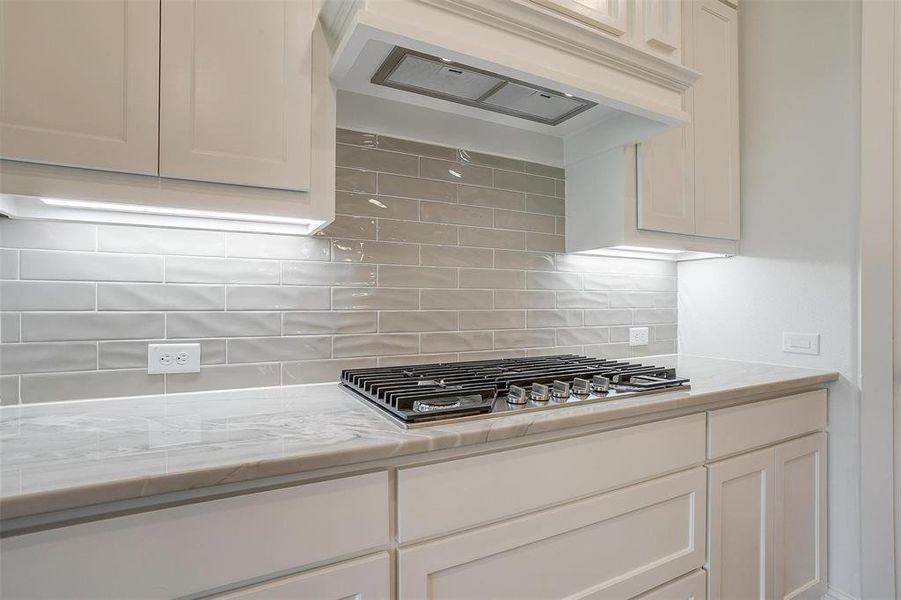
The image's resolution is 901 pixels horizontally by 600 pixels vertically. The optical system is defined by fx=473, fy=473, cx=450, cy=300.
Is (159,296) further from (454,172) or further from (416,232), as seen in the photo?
(454,172)

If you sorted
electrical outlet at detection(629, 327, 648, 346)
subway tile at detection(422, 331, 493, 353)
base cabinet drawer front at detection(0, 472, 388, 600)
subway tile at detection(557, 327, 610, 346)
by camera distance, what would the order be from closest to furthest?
base cabinet drawer front at detection(0, 472, 388, 600) → subway tile at detection(422, 331, 493, 353) → subway tile at detection(557, 327, 610, 346) → electrical outlet at detection(629, 327, 648, 346)

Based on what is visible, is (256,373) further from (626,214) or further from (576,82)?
(626,214)

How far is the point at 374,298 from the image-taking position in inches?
64.3

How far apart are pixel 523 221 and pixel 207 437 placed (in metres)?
1.41

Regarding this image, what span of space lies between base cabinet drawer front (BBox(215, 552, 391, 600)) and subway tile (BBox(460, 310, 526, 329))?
100 cm

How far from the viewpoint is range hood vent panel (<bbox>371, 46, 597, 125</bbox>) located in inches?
51.9

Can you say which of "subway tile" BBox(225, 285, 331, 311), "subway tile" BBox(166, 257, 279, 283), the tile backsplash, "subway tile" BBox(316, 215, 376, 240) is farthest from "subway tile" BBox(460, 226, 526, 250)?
"subway tile" BBox(166, 257, 279, 283)

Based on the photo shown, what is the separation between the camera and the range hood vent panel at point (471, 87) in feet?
4.32

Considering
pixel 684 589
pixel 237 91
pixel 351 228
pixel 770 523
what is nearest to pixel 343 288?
pixel 351 228

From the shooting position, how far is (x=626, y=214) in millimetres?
1768

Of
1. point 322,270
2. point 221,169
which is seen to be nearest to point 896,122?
point 322,270

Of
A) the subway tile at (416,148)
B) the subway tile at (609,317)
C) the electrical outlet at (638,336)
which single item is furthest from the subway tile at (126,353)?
the electrical outlet at (638,336)

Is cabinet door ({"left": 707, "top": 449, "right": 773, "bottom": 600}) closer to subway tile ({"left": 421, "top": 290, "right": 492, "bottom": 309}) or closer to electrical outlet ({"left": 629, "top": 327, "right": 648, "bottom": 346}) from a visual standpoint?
electrical outlet ({"left": 629, "top": 327, "right": 648, "bottom": 346})

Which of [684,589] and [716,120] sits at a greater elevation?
[716,120]
